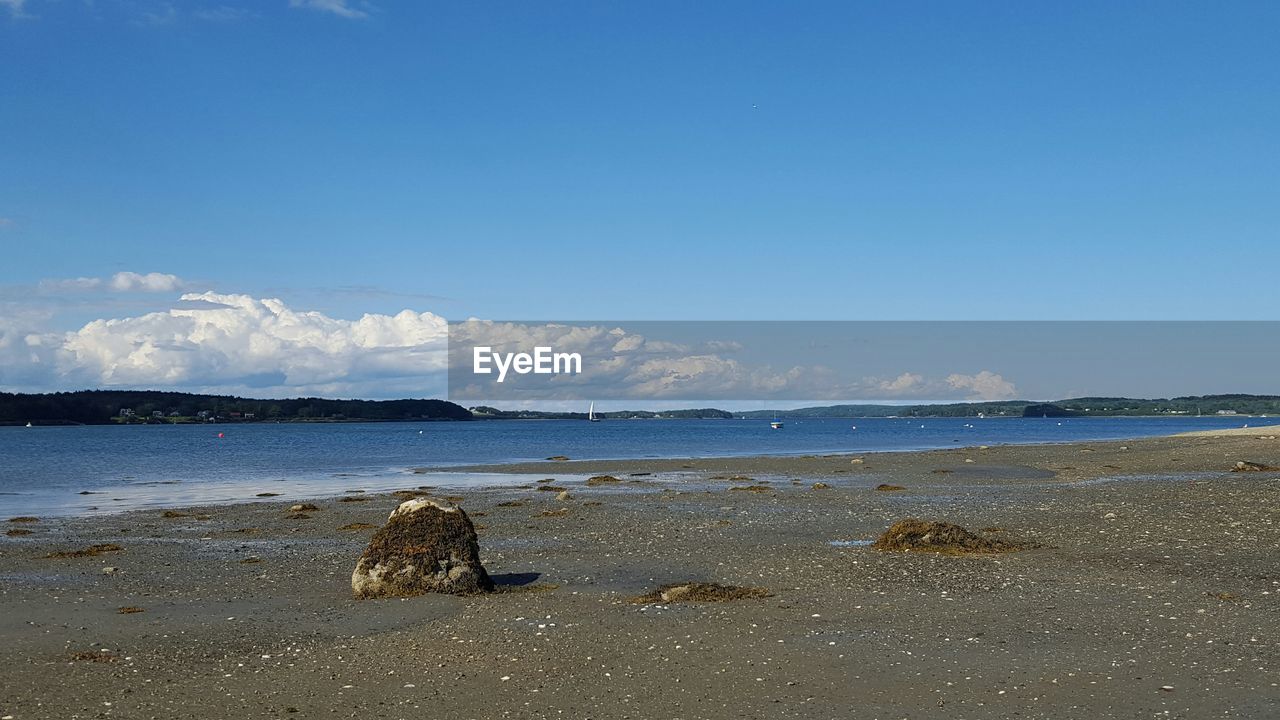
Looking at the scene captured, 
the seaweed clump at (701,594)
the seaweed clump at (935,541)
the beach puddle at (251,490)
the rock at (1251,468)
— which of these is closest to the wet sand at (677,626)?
the seaweed clump at (701,594)

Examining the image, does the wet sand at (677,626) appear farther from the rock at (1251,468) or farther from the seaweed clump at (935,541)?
the rock at (1251,468)

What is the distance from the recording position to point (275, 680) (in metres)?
11.9

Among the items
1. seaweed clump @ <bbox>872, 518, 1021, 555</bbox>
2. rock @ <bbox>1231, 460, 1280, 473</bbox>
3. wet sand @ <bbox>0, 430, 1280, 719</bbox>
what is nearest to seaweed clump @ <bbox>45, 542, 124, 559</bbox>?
wet sand @ <bbox>0, 430, 1280, 719</bbox>

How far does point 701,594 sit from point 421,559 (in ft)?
15.0

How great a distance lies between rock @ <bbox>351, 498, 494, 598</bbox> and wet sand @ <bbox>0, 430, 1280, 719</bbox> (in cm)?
55

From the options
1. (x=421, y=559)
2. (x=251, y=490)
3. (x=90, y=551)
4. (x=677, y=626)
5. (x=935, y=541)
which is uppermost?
(x=421, y=559)

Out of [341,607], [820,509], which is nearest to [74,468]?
[820,509]

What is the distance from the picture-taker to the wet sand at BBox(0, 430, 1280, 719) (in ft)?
35.6

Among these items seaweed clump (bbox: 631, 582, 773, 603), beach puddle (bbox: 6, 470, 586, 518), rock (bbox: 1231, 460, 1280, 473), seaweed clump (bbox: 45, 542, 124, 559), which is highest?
seaweed clump (bbox: 631, 582, 773, 603)

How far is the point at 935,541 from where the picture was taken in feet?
68.4

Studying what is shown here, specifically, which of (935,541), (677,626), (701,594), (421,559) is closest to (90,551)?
(421,559)

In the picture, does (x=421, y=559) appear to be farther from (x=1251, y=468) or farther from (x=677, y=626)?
(x=1251, y=468)

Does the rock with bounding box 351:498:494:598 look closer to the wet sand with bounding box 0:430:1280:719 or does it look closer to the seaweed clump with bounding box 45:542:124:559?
the wet sand with bounding box 0:430:1280:719

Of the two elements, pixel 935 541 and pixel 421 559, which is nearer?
pixel 421 559
